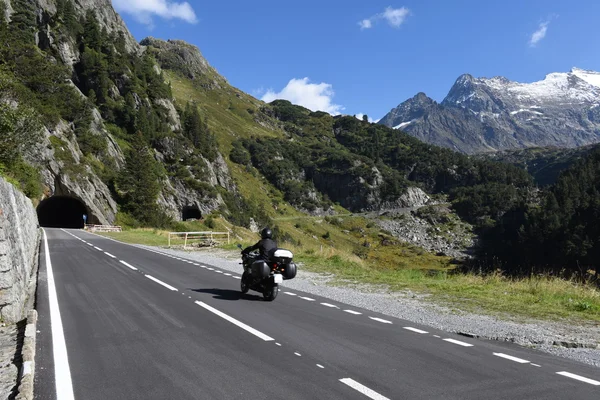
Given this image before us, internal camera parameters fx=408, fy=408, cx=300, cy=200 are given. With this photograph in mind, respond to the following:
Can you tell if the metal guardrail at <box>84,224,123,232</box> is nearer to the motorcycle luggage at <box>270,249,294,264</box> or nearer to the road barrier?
the road barrier

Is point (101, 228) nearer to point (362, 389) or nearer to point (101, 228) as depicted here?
point (101, 228)

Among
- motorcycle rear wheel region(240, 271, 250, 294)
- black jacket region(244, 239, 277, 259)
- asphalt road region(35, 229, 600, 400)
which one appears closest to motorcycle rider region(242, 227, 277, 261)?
black jacket region(244, 239, 277, 259)


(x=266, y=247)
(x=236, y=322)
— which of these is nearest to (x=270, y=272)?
(x=266, y=247)

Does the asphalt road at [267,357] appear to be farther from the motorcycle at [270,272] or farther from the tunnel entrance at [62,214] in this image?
the tunnel entrance at [62,214]

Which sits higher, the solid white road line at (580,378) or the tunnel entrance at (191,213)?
the tunnel entrance at (191,213)

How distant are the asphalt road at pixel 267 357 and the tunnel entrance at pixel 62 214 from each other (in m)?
69.8

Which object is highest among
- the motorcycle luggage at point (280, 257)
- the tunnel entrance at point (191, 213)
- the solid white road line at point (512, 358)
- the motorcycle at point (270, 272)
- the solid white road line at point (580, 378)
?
the tunnel entrance at point (191, 213)

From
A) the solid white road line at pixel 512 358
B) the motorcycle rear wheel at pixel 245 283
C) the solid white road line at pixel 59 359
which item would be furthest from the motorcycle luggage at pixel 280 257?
the solid white road line at pixel 512 358

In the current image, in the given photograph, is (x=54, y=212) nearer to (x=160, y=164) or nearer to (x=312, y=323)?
(x=160, y=164)

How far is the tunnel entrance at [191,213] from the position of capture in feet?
281

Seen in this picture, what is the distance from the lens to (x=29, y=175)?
38.2 meters

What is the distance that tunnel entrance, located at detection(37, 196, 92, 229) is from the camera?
7081 cm

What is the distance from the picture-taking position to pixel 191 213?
8775 centimetres

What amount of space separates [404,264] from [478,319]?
3750 inches
